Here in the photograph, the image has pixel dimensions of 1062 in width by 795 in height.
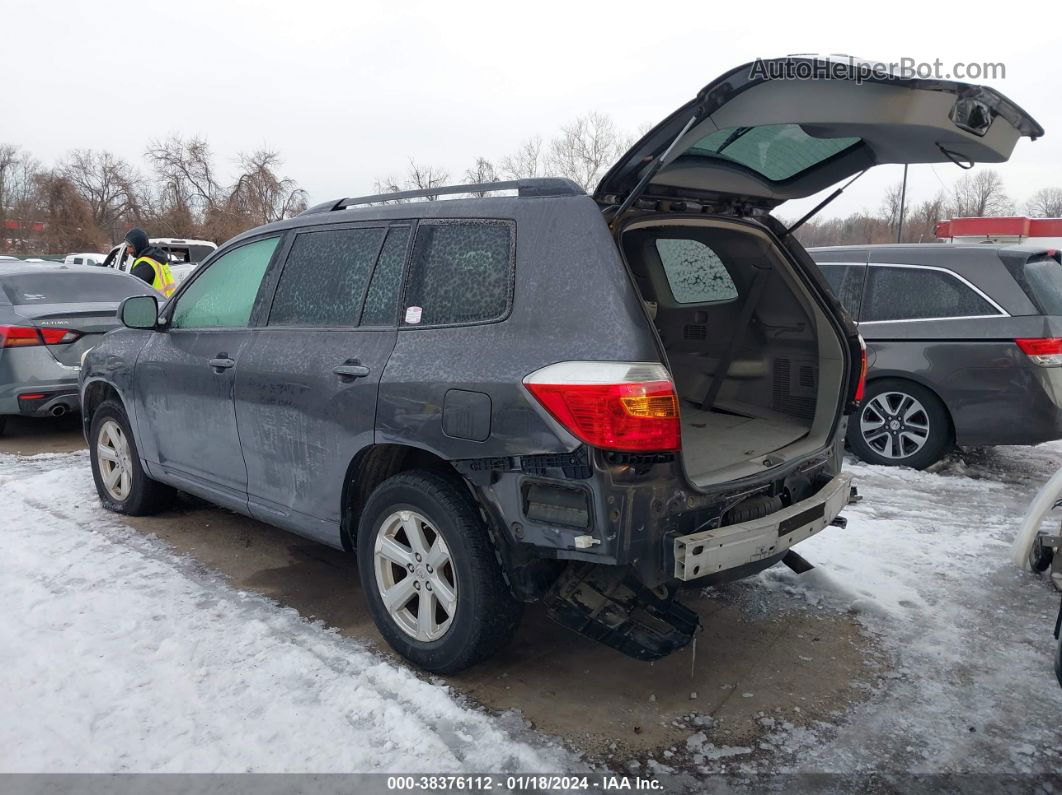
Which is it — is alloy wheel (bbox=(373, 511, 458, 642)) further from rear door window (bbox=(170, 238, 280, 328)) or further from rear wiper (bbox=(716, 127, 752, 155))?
rear wiper (bbox=(716, 127, 752, 155))

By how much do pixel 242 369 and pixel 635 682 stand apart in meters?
2.34

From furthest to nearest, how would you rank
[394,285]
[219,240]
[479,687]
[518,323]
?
[219,240], [394,285], [479,687], [518,323]

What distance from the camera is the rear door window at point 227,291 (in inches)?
163

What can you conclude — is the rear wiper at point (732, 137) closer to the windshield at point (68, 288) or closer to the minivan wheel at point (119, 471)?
the minivan wheel at point (119, 471)

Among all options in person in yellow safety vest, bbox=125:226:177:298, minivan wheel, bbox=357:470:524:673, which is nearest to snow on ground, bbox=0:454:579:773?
minivan wheel, bbox=357:470:524:673

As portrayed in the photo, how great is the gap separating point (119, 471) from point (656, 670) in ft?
12.3

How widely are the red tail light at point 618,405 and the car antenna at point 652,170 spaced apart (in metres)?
0.60

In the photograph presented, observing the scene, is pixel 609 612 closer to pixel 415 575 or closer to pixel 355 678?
pixel 415 575

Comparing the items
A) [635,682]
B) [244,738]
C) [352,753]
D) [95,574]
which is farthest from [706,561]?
[95,574]

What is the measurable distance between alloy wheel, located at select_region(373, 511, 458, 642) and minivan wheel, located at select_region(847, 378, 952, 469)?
4.47m

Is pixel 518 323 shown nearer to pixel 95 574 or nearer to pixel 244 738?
pixel 244 738

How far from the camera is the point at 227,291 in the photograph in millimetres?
4340

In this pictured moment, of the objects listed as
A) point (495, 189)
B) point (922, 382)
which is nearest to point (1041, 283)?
point (922, 382)

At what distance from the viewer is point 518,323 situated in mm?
2895
